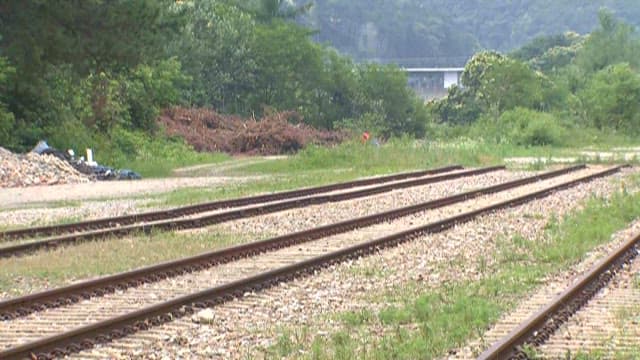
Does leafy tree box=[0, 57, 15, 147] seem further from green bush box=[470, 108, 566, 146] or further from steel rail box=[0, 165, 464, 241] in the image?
green bush box=[470, 108, 566, 146]

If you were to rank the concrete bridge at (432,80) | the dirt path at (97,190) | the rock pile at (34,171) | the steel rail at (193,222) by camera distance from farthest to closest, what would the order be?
the concrete bridge at (432,80) → the rock pile at (34,171) → the dirt path at (97,190) → the steel rail at (193,222)

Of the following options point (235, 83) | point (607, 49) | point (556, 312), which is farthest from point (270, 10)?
point (556, 312)

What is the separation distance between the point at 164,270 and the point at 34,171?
71.5 feet

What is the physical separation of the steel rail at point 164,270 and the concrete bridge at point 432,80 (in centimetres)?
14785

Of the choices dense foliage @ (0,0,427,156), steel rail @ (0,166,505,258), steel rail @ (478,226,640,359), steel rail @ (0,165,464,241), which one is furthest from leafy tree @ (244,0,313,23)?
steel rail @ (478,226,640,359)

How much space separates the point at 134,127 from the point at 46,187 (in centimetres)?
2373

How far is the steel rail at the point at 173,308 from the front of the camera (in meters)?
8.82

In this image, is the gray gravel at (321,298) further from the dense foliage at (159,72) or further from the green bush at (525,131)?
the green bush at (525,131)

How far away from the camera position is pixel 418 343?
913 cm

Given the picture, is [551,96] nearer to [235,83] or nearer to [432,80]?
[235,83]

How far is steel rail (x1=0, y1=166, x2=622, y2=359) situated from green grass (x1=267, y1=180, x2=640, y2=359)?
147 centimetres

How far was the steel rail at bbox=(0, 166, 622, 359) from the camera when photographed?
8820 millimetres

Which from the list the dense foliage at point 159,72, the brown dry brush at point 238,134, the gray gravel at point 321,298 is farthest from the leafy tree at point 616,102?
the gray gravel at point 321,298

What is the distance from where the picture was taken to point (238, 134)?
61.4 m
